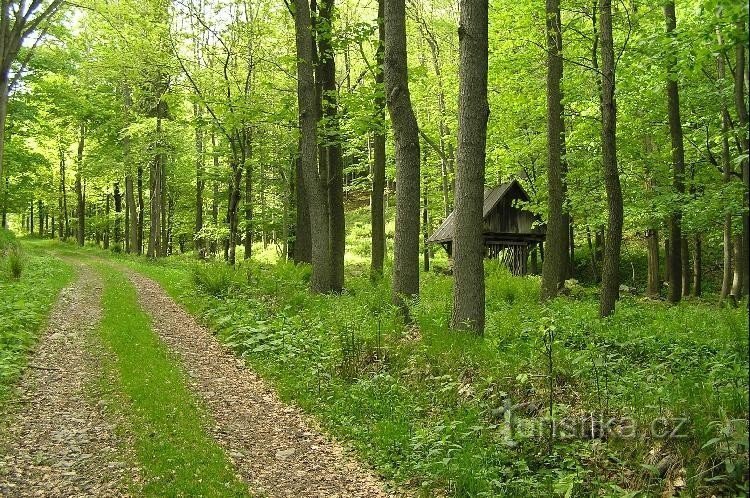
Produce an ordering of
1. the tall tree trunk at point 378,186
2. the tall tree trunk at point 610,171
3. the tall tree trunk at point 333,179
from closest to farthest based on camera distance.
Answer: the tall tree trunk at point 610,171 → the tall tree trunk at point 333,179 → the tall tree trunk at point 378,186

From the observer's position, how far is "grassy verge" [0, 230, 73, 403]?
8.71 meters

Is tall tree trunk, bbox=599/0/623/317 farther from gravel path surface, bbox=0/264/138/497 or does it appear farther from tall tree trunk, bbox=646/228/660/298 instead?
tall tree trunk, bbox=646/228/660/298

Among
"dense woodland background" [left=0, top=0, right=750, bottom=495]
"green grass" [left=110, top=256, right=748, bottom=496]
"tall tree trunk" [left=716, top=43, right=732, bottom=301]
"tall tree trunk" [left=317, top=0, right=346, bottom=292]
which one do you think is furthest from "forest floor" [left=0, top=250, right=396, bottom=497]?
"tall tree trunk" [left=716, top=43, right=732, bottom=301]

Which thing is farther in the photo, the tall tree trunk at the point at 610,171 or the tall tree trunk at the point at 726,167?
the tall tree trunk at the point at 726,167

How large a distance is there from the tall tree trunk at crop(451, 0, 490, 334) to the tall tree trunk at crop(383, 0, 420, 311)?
1.75m

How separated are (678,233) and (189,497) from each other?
1744 centimetres

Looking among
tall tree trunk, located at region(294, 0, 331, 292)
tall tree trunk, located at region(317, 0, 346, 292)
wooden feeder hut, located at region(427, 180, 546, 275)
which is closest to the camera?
tall tree trunk, located at region(294, 0, 331, 292)

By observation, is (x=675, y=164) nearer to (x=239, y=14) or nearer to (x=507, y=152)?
(x=507, y=152)

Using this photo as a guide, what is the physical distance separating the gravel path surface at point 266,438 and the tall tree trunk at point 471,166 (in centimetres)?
292

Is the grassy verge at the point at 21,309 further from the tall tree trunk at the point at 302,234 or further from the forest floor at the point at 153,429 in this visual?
the tall tree trunk at the point at 302,234

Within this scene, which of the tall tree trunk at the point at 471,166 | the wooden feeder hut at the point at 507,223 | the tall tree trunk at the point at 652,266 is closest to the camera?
the tall tree trunk at the point at 471,166

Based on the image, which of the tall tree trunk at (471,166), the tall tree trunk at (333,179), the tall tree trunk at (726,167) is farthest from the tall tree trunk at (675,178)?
the tall tree trunk at (471,166)

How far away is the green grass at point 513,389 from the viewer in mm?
4668

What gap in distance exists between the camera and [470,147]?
8.38 metres
